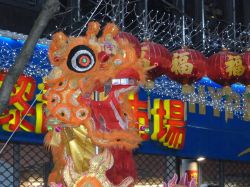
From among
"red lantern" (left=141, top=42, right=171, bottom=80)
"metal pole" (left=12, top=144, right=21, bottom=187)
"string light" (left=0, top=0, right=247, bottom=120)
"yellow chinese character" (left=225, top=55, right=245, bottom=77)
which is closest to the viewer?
"red lantern" (left=141, top=42, right=171, bottom=80)

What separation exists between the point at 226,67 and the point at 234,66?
0.12 meters

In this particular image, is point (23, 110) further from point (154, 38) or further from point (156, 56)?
point (154, 38)

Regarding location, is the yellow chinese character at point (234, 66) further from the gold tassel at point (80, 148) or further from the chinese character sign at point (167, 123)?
the gold tassel at point (80, 148)

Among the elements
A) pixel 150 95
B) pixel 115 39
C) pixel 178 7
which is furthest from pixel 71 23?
pixel 115 39

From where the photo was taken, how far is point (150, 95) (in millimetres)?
10883

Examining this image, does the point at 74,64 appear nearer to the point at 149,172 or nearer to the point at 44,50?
the point at 44,50

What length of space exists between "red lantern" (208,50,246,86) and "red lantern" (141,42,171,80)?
866 mm

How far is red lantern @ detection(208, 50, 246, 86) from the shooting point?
8930mm

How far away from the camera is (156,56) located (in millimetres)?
8258

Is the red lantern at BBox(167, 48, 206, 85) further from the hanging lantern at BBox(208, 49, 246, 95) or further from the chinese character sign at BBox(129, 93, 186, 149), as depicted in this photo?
the chinese character sign at BBox(129, 93, 186, 149)

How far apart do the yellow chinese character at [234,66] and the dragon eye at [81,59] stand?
368 cm

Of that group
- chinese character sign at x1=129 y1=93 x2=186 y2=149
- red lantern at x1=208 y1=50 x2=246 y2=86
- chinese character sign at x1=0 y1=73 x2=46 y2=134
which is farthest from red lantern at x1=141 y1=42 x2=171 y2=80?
chinese character sign at x1=129 y1=93 x2=186 y2=149

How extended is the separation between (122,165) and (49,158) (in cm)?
405

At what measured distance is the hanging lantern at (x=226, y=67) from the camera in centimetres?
893
